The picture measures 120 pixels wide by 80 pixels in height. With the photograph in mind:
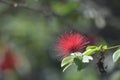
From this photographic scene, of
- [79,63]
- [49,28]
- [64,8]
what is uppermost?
[79,63]

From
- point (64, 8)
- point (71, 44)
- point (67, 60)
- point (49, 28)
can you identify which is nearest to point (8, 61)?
point (49, 28)

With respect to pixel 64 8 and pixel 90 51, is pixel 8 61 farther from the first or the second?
pixel 90 51

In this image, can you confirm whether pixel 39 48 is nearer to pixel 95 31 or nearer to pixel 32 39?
pixel 32 39

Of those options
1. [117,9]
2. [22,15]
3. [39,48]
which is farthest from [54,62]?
[117,9]

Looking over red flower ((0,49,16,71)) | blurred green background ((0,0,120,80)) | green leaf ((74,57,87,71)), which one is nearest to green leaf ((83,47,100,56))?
green leaf ((74,57,87,71))

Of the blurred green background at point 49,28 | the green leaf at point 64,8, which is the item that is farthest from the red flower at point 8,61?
the green leaf at point 64,8
